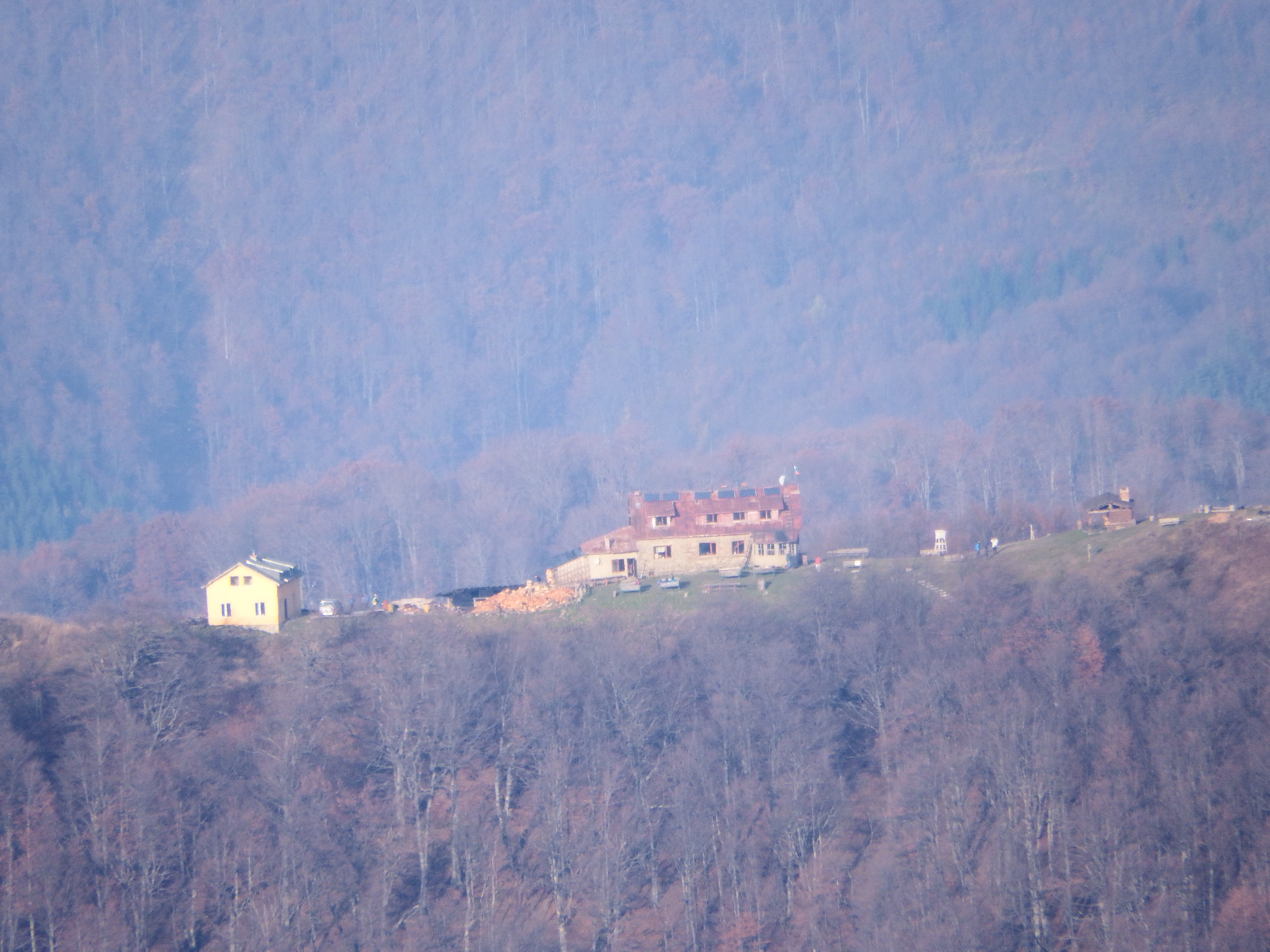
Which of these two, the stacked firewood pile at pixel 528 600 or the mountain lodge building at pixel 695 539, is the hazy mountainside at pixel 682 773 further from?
the mountain lodge building at pixel 695 539

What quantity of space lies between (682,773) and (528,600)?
13.5 metres

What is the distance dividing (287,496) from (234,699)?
7129 cm

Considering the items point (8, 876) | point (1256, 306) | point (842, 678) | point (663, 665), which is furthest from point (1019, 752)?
point (1256, 306)

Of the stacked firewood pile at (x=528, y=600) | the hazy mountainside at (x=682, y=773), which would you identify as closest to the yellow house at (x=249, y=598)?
the hazy mountainside at (x=682, y=773)

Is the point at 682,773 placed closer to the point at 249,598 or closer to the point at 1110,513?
the point at 249,598

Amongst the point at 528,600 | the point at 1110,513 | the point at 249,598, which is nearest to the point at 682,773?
the point at 528,600

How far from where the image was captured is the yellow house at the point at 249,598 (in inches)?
2338

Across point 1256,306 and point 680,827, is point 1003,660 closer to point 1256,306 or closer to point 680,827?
point 680,827

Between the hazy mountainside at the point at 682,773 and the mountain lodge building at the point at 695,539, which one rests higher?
the mountain lodge building at the point at 695,539

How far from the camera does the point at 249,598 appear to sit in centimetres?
5962

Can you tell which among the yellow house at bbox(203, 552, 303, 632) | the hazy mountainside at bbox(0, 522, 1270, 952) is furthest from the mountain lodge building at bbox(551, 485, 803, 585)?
the yellow house at bbox(203, 552, 303, 632)

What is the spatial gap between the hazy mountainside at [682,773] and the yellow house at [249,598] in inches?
44.4

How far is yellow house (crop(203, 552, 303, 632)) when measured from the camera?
59375 millimetres

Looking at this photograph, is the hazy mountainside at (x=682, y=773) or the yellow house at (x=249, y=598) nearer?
the hazy mountainside at (x=682, y=773)
